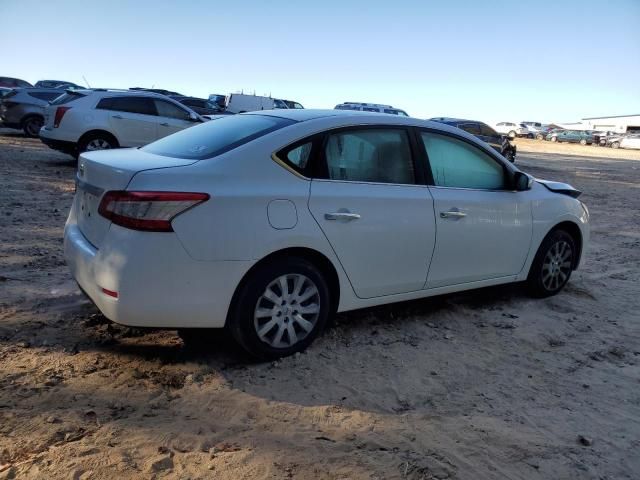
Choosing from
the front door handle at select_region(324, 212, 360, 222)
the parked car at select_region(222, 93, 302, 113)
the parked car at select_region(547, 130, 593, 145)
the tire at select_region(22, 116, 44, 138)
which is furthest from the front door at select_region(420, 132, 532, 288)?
the parked car at select_region(547, 130, 593, 145)

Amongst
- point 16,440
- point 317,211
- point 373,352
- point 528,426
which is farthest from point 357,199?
point 16,440

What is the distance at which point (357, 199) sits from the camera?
12.7 ft

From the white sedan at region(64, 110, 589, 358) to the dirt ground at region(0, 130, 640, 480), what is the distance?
37 centimetres

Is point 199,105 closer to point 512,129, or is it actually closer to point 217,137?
point 217,137

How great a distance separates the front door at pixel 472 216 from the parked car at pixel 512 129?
57.6 metres

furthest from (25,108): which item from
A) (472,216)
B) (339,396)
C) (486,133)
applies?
(339,396)

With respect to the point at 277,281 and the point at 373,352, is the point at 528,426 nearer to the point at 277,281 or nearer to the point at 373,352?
the point at 373,352

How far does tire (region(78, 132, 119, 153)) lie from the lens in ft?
37.9

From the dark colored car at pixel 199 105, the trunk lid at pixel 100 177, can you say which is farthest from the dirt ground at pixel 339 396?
the dark colored car at pixel 199 105

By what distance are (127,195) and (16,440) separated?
136 centimetres

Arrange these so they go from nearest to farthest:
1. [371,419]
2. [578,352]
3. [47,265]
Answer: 1. [371,419]
2. [578,352]
3. [47,265]

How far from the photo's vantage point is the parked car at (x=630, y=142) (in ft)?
159

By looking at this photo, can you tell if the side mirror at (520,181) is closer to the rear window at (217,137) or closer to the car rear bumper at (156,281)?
the rear window at (217,137)

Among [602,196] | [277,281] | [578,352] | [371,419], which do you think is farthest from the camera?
[602,196]
